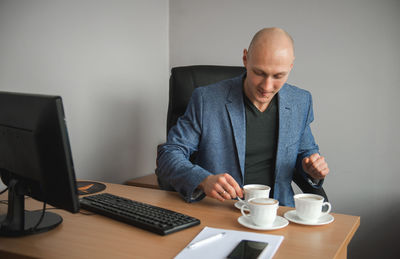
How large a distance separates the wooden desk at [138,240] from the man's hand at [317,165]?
269mm

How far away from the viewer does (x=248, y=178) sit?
1.74m

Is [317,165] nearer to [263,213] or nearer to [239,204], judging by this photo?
[239,204]

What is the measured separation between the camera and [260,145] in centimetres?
175

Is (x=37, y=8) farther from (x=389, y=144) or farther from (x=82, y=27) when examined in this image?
(x=389, y=144)

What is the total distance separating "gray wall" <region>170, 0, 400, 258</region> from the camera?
2.28 metres

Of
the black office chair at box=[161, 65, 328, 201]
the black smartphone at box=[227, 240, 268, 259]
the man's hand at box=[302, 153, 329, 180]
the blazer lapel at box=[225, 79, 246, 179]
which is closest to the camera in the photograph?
the black smartphone at box=[227, 240, 268, 259]

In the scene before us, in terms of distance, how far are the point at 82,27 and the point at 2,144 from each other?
1178 mm

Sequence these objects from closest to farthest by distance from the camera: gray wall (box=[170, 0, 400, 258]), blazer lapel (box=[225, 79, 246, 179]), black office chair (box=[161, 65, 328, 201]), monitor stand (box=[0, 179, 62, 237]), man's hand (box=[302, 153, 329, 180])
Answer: monitor stand (box=[0, 179, 62, 237]), man's hand (box=[302, 153, 329, 180]), blazer lapel (box=[225, 79, 246, 179]), black office chair (box=[161, 65, 328, 201]), gray wall (box=[170, 0, 400, 258])

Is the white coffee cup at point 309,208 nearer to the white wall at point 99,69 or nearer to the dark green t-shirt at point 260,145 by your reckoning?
the dark green t-shirt at point 260,145

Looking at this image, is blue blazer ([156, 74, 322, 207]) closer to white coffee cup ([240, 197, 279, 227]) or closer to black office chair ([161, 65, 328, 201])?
black office chair ([161, 65, 328, 201])

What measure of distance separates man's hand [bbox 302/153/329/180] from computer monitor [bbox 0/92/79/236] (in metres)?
0.88

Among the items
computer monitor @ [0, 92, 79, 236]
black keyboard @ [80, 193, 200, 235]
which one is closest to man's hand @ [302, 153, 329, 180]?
black keyboard @ [80, 193, 200, 235]

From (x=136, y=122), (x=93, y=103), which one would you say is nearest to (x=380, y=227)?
(x=136, y=122)

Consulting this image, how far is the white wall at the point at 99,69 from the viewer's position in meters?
1.81
